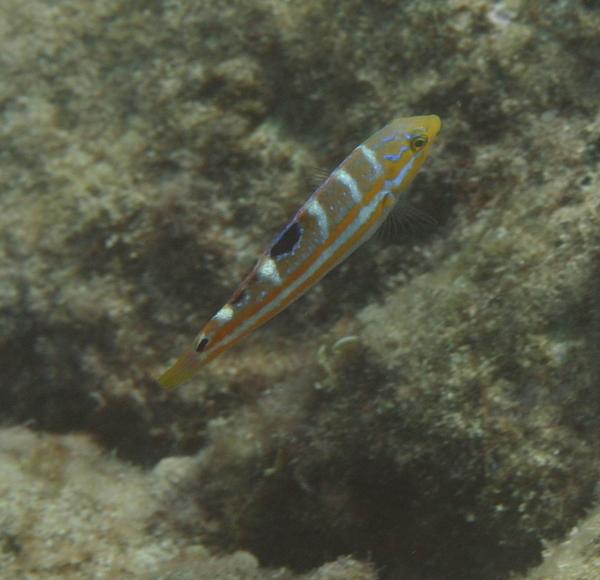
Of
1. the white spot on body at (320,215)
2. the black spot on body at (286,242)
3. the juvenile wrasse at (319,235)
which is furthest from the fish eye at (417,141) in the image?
the black spot on body at (286,242)

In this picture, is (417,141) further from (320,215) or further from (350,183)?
(320,215)

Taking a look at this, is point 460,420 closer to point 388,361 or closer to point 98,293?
point 388,361

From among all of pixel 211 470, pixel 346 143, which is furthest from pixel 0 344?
pixel 346 143

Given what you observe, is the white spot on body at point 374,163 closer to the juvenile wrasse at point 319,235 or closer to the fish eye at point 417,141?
the juvenile wrasse at point 319,235

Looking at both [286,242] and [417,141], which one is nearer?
[286,242]

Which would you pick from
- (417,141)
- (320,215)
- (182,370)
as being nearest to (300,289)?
(320,215)

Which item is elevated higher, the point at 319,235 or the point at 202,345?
the point at 319,235

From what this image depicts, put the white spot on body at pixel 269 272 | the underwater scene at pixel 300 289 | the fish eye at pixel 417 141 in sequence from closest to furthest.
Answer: the white spot on body at pixel 269 272 < the fish eye at pixel 417 141 < the underwater scene at pixel 300 289

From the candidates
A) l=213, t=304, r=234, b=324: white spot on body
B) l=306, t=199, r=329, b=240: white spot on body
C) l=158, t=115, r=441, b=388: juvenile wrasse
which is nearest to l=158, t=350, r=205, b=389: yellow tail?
l=158, t=115, r=441, b=388: juvenile wrasse

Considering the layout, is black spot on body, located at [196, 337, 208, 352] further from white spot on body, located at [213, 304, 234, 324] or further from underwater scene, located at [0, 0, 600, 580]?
white spot on body, located at [213, 304, 234, 324]
